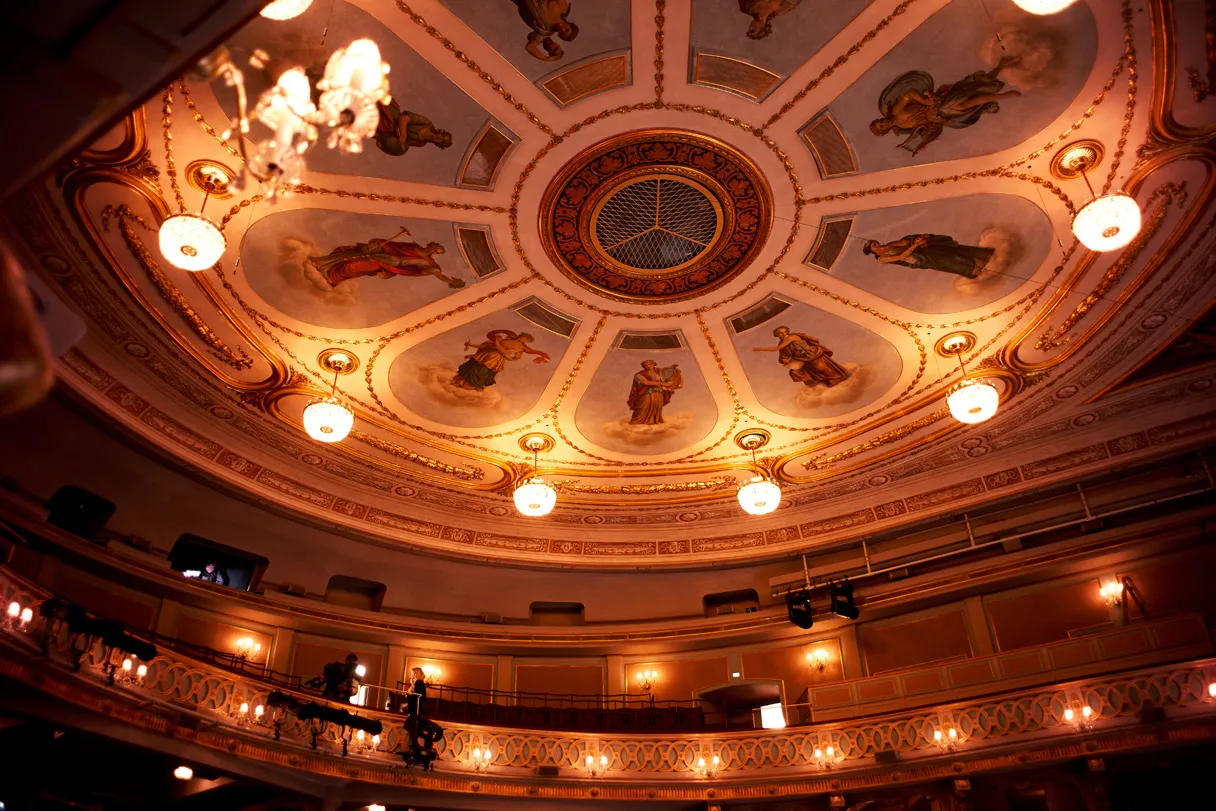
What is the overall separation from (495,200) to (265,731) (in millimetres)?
7918

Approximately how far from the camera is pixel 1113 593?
1380 cm

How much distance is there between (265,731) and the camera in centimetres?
1134

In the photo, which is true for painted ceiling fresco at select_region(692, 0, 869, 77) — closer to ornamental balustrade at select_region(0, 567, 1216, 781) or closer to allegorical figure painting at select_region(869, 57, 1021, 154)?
allegorical figure painting at select_region(869, 57, 1021, 154)

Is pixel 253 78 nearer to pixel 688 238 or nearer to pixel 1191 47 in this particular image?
pixel 688 238

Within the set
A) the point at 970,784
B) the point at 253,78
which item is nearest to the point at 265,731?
the point at 253,78

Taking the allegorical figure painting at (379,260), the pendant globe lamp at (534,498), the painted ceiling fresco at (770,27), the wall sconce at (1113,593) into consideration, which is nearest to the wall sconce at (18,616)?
the allegorical figure painting at (379,260)

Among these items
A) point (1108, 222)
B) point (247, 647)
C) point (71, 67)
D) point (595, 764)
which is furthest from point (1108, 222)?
point (247, 647)

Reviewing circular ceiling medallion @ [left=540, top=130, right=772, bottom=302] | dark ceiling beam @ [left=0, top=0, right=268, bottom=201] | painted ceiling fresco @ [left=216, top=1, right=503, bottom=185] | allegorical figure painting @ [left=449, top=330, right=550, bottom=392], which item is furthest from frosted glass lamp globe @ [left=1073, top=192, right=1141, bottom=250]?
dark ceiling beam @ [left=0, top=0, right=268, bottom=201]

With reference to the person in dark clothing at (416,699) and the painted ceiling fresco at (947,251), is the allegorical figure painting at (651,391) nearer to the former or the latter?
the painted ceiling fresco at (947,251)

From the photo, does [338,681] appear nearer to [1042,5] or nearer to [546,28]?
[546,28]

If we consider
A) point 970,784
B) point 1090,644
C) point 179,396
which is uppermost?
point 179,396

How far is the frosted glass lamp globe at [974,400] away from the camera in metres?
11.2

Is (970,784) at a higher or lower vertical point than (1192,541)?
lower

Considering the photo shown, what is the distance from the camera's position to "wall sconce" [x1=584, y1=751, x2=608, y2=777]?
44.8 ft
